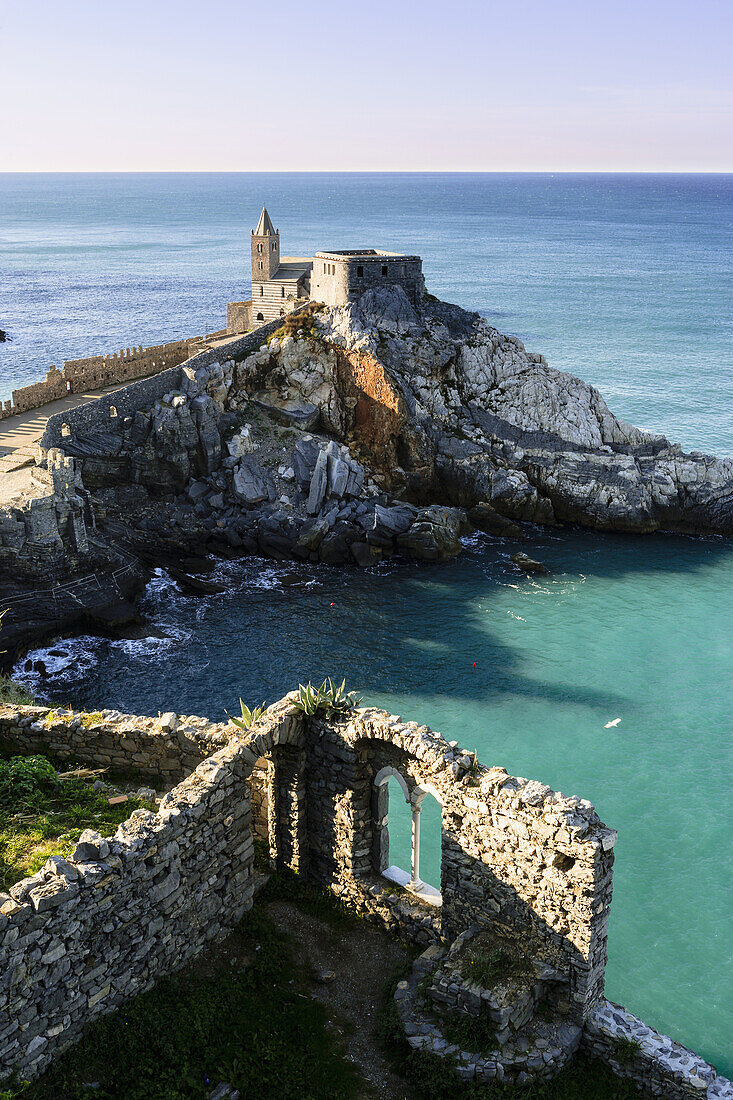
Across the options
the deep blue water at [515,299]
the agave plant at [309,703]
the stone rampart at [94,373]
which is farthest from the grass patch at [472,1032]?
the deep blue water at [515,299]

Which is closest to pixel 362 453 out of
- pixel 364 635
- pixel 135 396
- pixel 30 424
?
pixel 135 396

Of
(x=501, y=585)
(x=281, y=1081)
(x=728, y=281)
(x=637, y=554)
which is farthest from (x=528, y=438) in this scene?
(x=728, y=281)

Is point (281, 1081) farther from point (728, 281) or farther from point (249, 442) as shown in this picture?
point (728, 281)

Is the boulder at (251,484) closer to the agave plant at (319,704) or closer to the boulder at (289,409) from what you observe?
the boulder at (289,409)

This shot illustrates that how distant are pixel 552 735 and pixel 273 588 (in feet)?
53.9

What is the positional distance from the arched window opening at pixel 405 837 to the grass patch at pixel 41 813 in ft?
13.6

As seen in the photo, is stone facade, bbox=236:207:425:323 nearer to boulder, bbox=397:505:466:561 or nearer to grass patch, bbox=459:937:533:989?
boulder, bbox=397:505:466:561

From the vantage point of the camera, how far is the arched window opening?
16.3 meters

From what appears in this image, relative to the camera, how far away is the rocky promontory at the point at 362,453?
46781 mm

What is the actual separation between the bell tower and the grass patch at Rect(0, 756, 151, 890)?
169 feet

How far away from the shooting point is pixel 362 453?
52.3 meters

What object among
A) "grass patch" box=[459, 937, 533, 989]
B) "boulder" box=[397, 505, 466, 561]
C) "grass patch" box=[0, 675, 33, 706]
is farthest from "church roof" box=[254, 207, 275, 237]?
"grass patch" box=[459, 937, 533, 989]

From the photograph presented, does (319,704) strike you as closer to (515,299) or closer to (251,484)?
(251,484)

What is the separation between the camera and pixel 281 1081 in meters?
12.9
